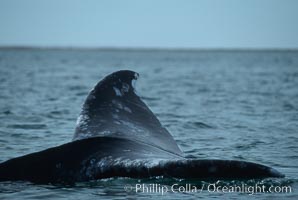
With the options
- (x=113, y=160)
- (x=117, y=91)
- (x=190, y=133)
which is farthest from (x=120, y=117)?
(x=190, y=133)

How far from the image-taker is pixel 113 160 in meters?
6.05

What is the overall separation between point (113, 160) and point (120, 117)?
1.64m

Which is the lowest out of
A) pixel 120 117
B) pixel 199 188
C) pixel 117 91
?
pixel 199 188

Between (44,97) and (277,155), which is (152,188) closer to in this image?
(277,155)

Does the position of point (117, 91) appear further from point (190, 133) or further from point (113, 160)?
point (190, 133)

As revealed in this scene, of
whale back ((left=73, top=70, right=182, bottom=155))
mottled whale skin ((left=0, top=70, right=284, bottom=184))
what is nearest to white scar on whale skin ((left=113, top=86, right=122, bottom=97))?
whale back ((left=73, top=70, right=182, bottom=155))

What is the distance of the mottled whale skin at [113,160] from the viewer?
5.59 metres

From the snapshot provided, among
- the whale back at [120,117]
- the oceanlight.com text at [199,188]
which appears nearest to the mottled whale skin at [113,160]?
the whale back at [120,117]

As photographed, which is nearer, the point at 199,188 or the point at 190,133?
the point at 199,188

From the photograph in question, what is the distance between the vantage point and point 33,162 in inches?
240

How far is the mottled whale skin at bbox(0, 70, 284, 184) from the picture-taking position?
5.59 meters

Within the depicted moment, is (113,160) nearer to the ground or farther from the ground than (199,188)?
farther from the ground

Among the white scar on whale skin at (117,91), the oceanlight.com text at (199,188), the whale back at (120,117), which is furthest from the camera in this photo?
the white scar on whale skin at (117,91)

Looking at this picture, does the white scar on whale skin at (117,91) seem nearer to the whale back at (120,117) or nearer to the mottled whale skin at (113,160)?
the whale back at (120,117)
